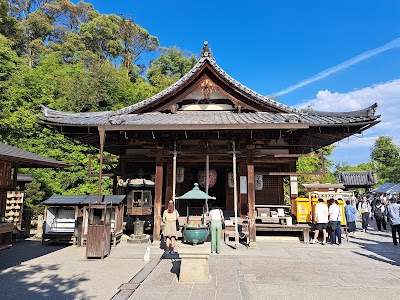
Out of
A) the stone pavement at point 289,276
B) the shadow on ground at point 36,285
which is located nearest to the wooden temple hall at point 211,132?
the stone pavement at point 289,276

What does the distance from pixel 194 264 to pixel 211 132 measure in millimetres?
5912

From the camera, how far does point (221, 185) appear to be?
49.8 feet

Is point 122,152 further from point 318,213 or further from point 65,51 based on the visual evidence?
point 65,51

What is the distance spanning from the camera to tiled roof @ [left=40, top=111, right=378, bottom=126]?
10.1m

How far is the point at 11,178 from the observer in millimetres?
9164

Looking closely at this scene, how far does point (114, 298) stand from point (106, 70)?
90.5 feet

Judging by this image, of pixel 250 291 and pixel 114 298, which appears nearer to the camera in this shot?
→ pixel 114 298

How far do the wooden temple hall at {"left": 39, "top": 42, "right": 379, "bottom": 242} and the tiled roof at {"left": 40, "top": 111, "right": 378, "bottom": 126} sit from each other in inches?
1.4

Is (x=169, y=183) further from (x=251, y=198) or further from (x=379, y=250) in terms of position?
(x=379, y=250)

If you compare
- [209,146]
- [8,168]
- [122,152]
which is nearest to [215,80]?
[209,146]

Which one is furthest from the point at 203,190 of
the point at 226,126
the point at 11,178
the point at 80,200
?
the point at 11,178

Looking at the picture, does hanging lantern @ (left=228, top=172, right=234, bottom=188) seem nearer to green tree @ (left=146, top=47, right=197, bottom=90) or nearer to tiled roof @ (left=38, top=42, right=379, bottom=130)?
tiled roof @ (left=38, top=42, right=379, bottom=130)

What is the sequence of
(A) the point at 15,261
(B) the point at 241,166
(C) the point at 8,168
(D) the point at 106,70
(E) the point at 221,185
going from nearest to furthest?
(A) the point at 15,261 < (C) the point at 8,168 < (B) the point at 241,166 < (E) the point at 221,185 < (D) the point at 106,70

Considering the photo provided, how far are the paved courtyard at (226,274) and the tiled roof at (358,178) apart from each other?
2912 cm
